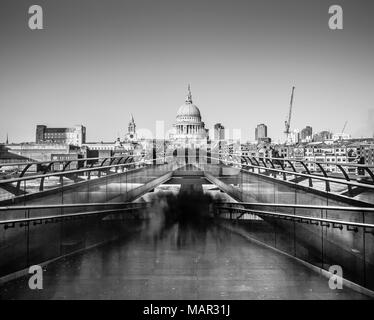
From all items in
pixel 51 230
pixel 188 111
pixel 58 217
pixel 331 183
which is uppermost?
Answer: pixel 188 111

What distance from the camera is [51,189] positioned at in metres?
5.62

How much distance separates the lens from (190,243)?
6098mm

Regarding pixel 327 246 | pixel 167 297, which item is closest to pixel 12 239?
pixel 167 297

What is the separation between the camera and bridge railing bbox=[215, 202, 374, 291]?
4.12m

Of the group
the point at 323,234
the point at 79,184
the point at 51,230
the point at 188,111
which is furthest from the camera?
the point at 188,111

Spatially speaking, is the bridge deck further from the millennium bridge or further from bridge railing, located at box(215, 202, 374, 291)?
bridge railing, located at box(215, 202, 374, 291)

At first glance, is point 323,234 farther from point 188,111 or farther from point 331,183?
point 188,111

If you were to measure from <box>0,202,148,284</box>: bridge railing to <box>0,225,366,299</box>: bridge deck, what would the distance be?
26cm

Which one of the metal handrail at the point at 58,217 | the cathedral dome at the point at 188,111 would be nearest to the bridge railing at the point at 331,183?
the metal handrail at the point at 58,217

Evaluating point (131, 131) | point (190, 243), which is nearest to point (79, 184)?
point (190, 243)

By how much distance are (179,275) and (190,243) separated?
1.47 metres
